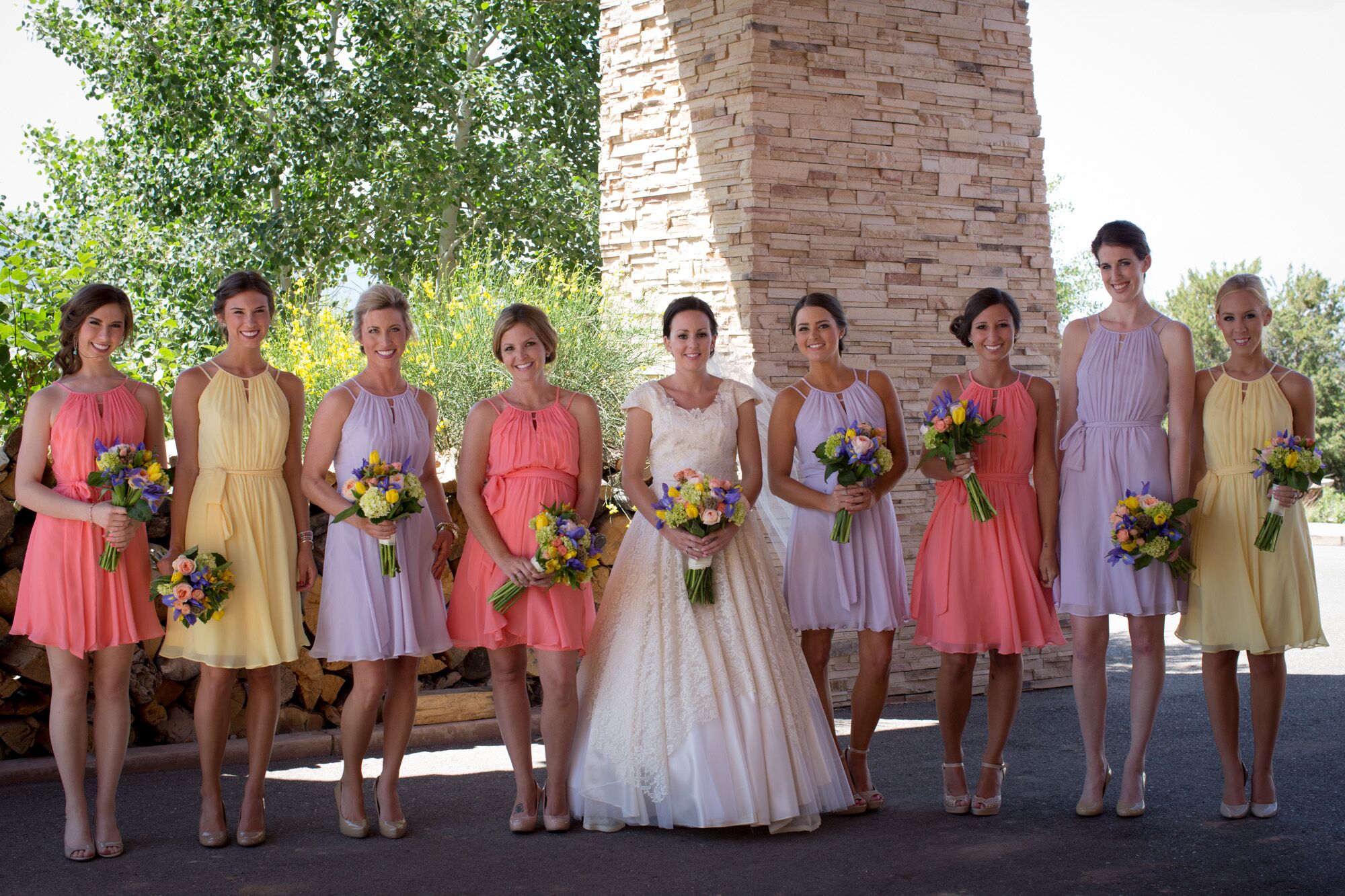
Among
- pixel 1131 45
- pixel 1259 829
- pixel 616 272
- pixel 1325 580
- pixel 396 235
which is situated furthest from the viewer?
pixel 1131 45

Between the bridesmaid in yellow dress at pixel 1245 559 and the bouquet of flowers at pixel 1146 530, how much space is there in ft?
0.96

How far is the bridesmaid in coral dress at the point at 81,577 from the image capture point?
464 centimetres

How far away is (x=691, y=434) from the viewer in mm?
5117

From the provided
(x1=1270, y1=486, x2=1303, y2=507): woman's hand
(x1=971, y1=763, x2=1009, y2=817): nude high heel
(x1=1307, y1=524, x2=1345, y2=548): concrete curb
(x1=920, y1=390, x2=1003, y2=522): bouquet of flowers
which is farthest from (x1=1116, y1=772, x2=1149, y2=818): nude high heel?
(x1=1307, y1=524, x2=1345, y2=548): concrete curb

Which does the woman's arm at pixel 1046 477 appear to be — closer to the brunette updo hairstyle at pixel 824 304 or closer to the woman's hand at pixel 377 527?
→ the brunette updo hairstyle at pixel 824 304

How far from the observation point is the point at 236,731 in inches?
271

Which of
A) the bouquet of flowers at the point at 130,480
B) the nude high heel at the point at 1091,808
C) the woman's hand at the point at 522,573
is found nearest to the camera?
the bouquet of flowers at the point at 130,480

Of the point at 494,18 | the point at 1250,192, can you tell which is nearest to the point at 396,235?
the point at 494,18

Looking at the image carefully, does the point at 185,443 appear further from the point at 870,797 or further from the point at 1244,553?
the point at 1244,553

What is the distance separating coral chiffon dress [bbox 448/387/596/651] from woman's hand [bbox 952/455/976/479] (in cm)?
152

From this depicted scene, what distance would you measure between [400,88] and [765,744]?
45.8 feet

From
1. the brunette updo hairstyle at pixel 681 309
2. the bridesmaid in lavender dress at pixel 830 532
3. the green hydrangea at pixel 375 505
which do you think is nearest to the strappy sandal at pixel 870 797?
the bridesmaid in lavender dress at pixel 830 532

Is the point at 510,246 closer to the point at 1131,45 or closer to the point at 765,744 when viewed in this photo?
the point at 765,744

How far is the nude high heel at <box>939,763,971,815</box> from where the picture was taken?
517 centimetres
